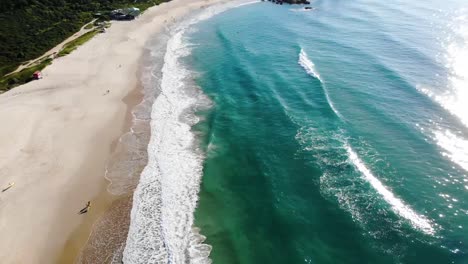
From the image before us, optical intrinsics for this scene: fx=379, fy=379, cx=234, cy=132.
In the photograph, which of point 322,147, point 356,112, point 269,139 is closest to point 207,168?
point 269,139

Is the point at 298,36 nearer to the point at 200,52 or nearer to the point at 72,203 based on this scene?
the point at 200,52

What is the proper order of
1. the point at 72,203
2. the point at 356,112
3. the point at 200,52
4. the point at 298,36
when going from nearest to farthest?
the point at 72,203 → the point at 356,112 → the point at 200,52 → the point at 298,36

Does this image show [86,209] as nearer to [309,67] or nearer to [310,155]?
[310,155]

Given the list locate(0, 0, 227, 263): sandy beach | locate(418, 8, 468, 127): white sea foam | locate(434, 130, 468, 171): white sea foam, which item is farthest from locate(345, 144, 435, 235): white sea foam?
locate(0, 0, 227, 263): sandy beach

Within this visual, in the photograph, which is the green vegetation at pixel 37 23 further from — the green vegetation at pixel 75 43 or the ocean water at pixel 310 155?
the ocean water at pixel 310 155

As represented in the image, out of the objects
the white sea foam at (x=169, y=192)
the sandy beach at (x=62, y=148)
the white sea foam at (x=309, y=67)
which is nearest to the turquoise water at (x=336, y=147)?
the white sea foam at (x=309, y=67)

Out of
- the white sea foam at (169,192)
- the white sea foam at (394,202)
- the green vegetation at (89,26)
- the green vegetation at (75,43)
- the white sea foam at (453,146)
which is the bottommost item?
the white sea foam at (169,192)

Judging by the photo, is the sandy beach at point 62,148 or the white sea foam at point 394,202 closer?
the white sea foam at point 394,202
